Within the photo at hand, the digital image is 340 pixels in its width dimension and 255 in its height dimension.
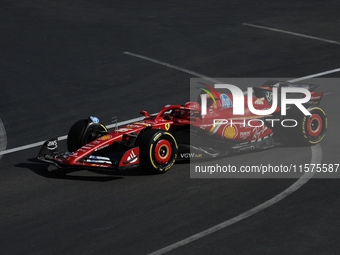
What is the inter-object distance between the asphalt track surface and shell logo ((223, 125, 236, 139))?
0.51 m

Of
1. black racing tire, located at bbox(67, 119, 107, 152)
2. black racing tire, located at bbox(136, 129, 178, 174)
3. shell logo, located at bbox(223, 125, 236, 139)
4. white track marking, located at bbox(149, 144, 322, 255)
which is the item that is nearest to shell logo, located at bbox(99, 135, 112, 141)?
black racing tire, located at bbox(67, 119, 107, 152)

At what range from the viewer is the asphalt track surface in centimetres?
791

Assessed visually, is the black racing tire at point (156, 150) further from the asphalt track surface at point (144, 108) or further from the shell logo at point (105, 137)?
the shell logo at point (105, 137)

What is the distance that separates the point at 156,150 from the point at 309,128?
3811 millimetres

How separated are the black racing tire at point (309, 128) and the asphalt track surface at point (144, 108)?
250mm

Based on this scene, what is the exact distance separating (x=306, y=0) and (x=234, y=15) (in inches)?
206

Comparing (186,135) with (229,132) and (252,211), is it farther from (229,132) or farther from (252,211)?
(252,211)

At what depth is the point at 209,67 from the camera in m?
18.8

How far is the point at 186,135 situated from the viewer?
36.3ft

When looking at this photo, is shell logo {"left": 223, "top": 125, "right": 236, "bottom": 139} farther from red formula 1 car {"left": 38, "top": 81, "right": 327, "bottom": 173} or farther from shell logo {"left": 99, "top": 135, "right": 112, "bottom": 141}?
shell logo {"left": 99, "top": 135, "right": 112, "bottom": 141}

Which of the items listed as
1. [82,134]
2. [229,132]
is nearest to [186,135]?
[229,132]

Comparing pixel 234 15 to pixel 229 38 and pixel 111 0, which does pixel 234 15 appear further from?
pixel 111 0

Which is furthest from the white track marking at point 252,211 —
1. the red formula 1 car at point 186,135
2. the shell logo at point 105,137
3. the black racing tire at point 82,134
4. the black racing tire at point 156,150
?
the black racing tire at point 82,134

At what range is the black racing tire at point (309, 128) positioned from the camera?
11.5m
